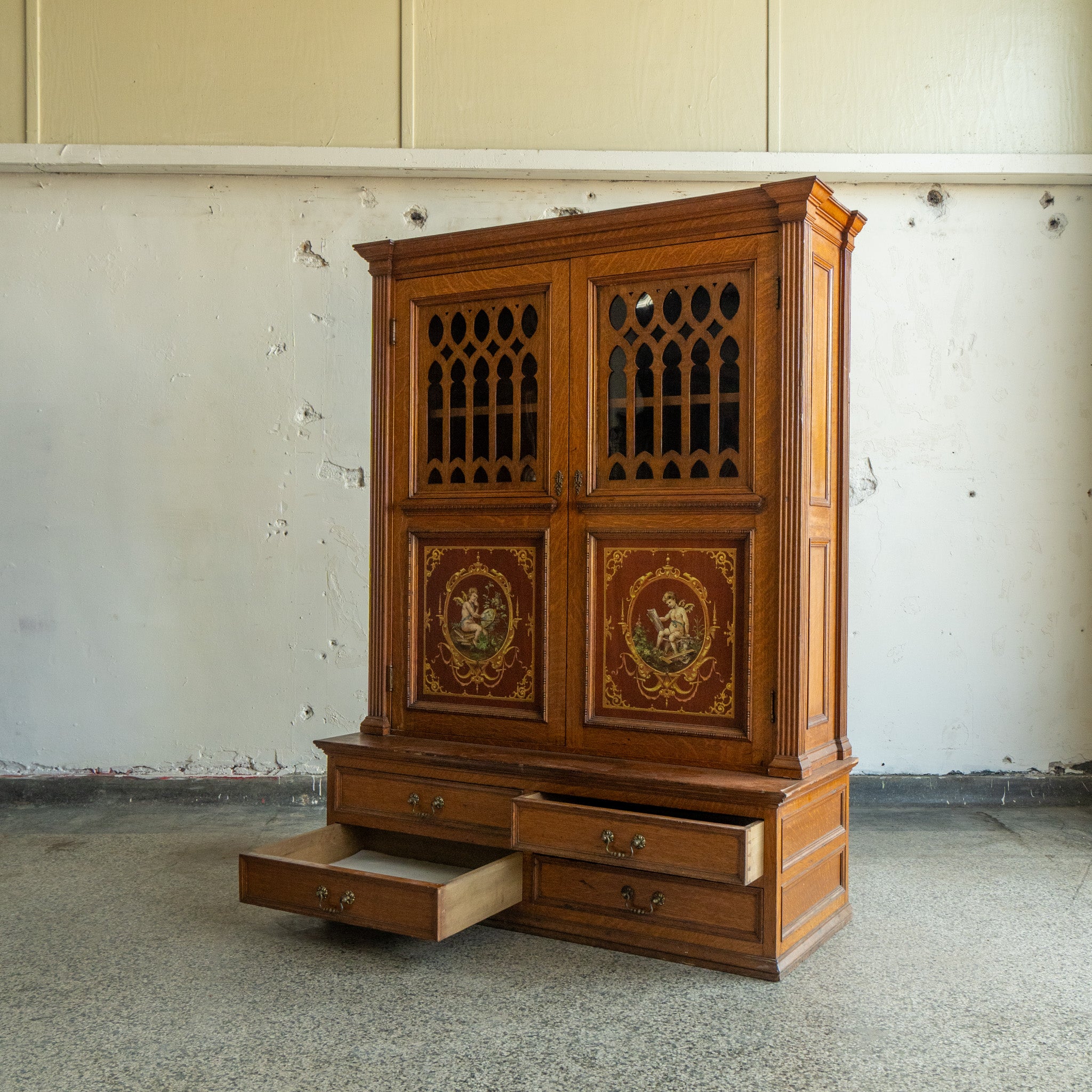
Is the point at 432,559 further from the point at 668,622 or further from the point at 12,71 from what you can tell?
the point at 12,71

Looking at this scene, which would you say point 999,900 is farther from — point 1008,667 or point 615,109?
→ point 615,109

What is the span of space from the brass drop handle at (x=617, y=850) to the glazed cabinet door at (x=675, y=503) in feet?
1.17

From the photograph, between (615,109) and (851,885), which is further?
(615,109)

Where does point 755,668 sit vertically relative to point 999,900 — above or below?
above

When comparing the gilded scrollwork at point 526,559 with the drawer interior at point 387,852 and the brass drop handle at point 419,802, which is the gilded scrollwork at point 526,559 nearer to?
the brass drop handle at point 419,802

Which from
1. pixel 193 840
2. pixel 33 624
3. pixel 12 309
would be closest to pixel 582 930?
pixel 193 840

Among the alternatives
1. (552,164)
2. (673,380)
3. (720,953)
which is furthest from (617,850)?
(552,164)

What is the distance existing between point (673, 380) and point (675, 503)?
38cm

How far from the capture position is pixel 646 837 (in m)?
2.74

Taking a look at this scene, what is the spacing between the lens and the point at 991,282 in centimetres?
468

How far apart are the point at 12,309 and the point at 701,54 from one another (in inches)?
131

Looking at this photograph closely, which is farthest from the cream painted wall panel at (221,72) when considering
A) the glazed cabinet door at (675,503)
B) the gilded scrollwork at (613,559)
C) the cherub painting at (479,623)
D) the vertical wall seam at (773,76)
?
the gilded scrollwork at (613,559)

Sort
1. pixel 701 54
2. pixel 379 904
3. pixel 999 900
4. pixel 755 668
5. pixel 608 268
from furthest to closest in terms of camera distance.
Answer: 1. pixel 701 54
2. pixel 999 900
3. pixel 608 268
4. pixel 755 668
5. pixel 379 904

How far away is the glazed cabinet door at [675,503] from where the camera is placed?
9.70 feet
